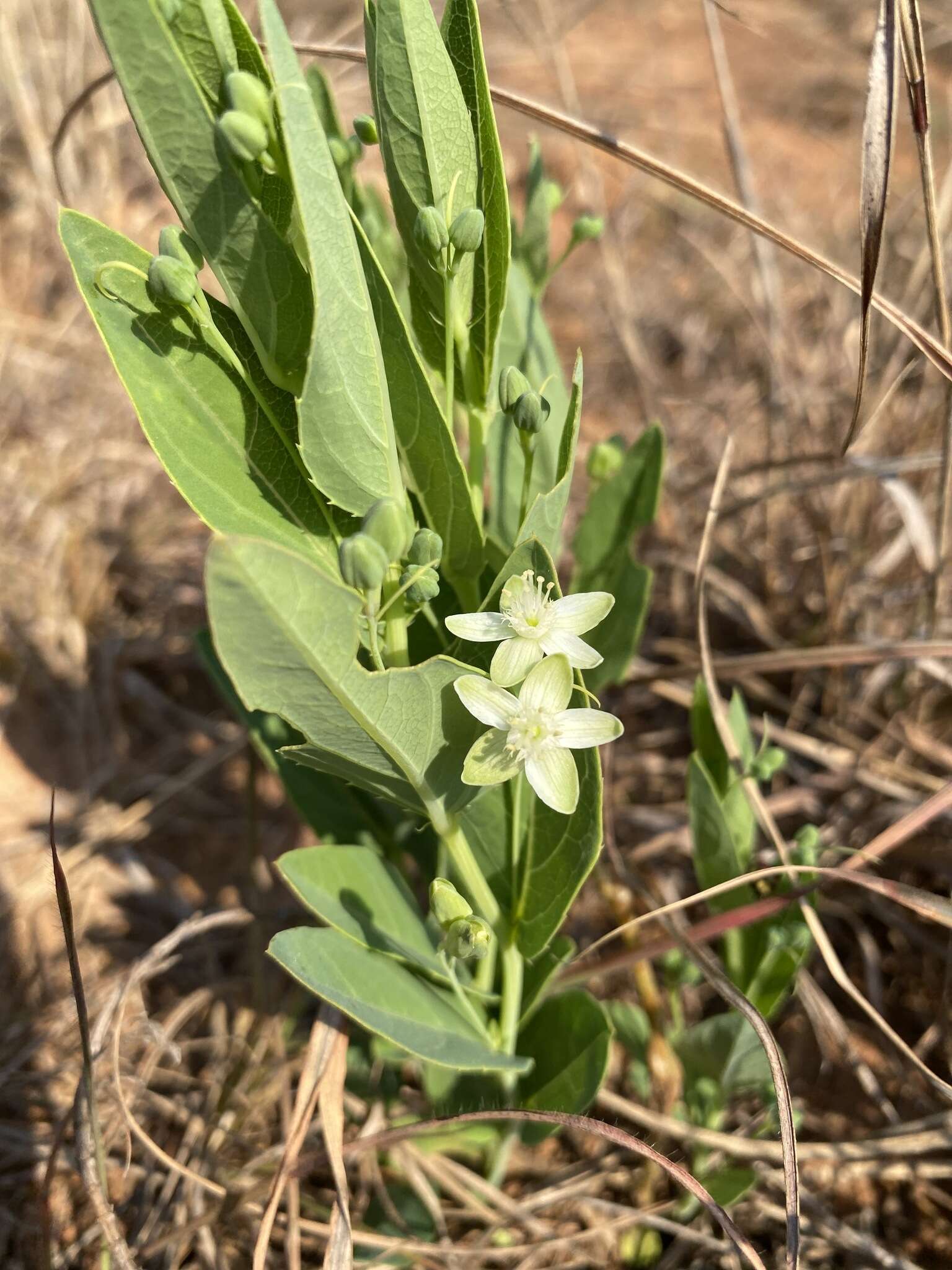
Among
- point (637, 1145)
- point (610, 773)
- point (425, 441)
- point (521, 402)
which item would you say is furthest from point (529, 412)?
point (610, 773)

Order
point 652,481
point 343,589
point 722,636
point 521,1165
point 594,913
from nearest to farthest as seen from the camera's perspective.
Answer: point 343,589 < point 652,481 < point 521,1165 < point 594,913 < point 722,636

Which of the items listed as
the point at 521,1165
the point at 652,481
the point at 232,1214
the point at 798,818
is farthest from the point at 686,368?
the point at 232,1214

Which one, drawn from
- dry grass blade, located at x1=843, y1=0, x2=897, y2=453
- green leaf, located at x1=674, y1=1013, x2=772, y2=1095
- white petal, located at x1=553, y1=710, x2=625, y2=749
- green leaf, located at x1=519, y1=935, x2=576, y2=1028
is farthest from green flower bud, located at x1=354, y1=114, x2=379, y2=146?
green leaf, located at x1=674, y1=1013, x2=772, y2=1095

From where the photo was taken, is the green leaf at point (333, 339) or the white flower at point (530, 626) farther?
the white flower at point (530, 626)

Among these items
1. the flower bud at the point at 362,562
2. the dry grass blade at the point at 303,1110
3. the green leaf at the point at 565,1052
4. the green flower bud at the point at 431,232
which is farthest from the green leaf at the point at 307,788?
the green flower bud at the point at 431,232

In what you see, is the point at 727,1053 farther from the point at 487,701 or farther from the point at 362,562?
the point at 362,562

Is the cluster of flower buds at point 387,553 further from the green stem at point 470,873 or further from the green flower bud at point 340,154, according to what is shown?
the green flower bud at point 340,154

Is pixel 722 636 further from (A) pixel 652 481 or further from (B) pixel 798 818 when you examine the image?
(A) pixel 652 481
